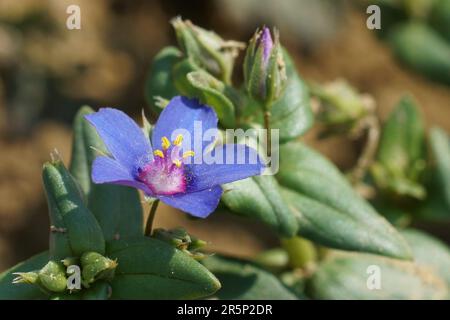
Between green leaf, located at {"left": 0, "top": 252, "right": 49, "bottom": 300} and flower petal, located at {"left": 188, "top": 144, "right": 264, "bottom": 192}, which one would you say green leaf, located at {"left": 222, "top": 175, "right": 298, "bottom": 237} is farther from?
green leaf, located at {"left": 0, "top": 252, "right": 49, "bottom": 300}

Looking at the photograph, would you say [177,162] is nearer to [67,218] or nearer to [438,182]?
[67,218]

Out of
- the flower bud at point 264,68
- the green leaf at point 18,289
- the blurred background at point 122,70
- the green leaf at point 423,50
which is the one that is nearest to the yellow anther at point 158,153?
the flower bud at point 264,68

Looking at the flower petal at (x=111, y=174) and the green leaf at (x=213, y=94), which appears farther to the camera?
the green leaf at (x=213, y=94)

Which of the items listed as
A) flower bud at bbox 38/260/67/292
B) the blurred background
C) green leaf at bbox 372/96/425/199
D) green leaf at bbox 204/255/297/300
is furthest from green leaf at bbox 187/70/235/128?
the blurred background

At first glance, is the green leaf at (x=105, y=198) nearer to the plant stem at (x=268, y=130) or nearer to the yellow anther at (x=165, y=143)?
the yellow anther at (x=165, y=143)
